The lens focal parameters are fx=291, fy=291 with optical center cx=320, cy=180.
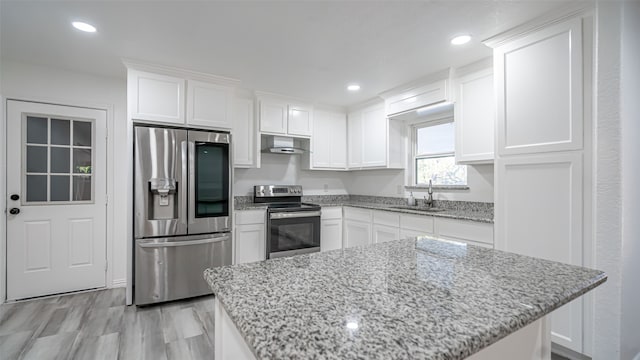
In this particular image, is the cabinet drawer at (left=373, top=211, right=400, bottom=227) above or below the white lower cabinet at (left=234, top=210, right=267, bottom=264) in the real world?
above

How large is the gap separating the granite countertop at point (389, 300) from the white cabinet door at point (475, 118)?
171 centimetres

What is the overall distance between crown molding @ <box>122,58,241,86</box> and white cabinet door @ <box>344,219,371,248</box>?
228 centimetres

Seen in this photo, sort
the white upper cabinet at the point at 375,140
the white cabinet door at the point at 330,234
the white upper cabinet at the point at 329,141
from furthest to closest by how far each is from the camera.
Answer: the white upper cabinet at the point at 329,141 < the white cabinet door at the point at 330,234 < the white upper cabinet at the point at 375,140

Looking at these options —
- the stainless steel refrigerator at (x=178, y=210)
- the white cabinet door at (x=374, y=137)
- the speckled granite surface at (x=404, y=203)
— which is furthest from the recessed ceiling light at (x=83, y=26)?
the white cabinet door at (x=374, y=137)

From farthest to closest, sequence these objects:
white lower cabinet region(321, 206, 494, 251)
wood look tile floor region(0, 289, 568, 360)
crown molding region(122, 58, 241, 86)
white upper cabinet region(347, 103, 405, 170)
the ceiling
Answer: white upper cabinet region(347, 103, 405, 170) → crown molding region(122, 58, 241, 86) → white lower cabinet region(321, 206, 494, 251) → wood look tile floor region(0, 289, 568, 360) → the ceiling

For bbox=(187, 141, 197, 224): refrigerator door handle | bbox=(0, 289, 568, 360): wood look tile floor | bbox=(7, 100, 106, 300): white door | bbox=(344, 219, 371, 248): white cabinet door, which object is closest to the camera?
bbox=(0, 289, 568, 360): wood look tile floor

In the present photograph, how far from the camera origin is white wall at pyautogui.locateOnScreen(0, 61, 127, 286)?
9.36 feet

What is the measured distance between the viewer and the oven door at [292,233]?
3506 millimetres

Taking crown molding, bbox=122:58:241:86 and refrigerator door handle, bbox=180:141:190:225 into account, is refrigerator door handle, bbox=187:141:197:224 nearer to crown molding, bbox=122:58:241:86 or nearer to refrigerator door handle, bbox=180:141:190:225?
refrigerator door handle, bbox=180:141:190:225

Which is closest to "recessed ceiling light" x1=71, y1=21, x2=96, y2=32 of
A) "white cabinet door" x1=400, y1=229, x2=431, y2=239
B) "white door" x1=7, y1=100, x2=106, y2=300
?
"white door" x1=7, y1=100, x2=106, y2=300

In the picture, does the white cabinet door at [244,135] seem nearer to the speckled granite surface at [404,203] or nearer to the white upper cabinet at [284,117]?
the white upper cabinet at [284,117]

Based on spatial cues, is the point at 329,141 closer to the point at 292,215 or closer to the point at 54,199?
the point at 292,215

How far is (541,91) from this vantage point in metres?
2.00

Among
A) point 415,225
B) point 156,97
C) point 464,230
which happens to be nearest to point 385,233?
point 415,225
